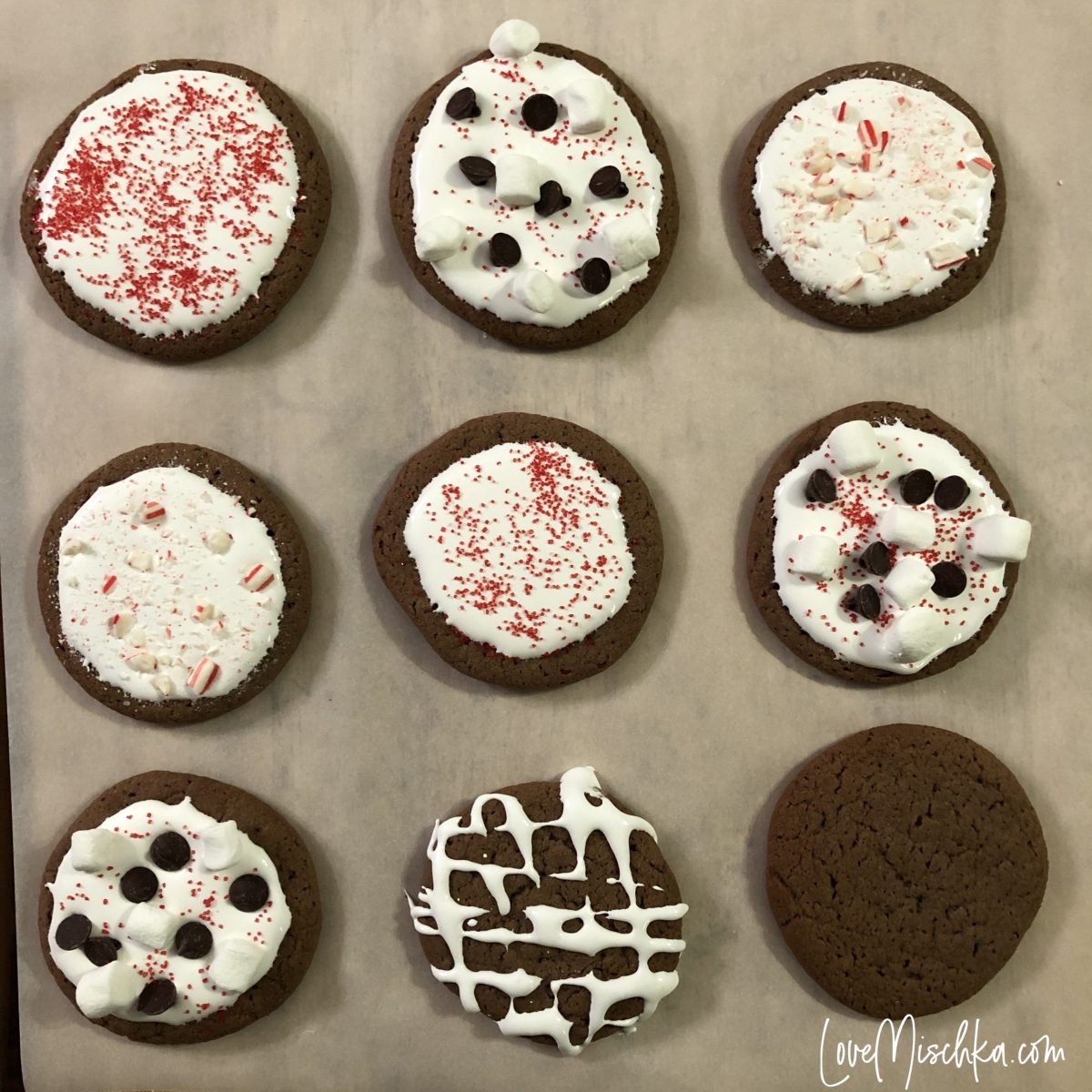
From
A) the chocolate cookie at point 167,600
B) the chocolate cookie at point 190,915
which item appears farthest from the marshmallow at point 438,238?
the chocolate cookie at point 190,915

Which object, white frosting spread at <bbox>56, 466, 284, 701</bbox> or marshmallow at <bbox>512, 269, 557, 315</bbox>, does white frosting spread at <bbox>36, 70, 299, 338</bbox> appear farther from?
marshmallow at <bbox>512, 269, 557, 315</bbox>

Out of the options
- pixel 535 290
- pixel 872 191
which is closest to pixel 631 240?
pixel 535 290

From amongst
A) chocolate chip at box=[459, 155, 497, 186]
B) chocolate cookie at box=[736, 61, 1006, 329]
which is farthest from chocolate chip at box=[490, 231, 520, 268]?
chocolate cookie at box=[736, 61, 1006, 329]

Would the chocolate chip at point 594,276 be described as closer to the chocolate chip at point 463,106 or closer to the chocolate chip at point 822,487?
the chocolate chip at point 463,106

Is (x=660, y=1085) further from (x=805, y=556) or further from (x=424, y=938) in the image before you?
(x=805, y=556)

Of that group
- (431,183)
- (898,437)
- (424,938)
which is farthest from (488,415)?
(424,938)

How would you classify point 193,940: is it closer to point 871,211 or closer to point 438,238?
point 438,238
